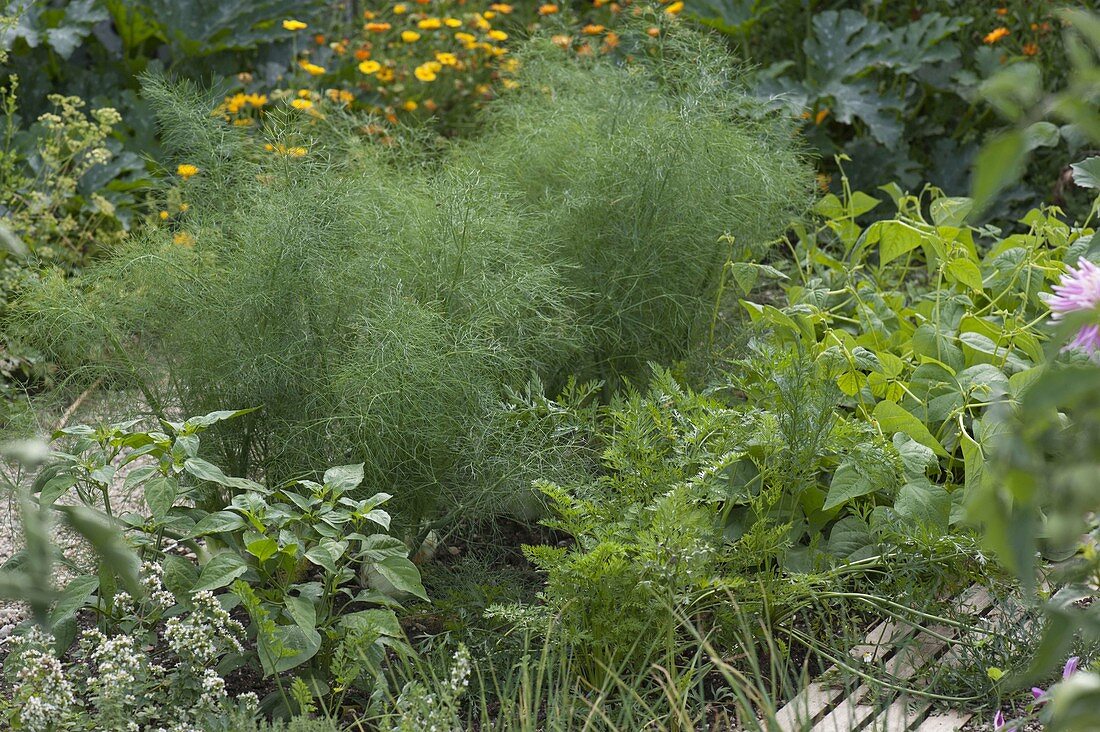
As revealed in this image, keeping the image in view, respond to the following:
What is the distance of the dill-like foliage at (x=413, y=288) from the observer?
225cm

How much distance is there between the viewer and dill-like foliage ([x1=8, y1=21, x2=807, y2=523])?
225 centimetres

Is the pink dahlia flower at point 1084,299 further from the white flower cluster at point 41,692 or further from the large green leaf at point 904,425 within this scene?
the white flower cluster at point 41,692

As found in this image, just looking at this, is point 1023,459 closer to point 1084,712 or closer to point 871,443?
point 1084,712

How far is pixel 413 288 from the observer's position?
8.16ft

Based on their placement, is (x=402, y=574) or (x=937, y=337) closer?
(x=402, y=574)

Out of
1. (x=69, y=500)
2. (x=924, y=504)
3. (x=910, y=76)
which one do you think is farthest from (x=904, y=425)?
(x=910, y=76)

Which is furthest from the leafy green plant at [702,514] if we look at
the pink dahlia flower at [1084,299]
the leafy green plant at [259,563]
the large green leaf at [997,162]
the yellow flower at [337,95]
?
the yellow flower at [337,95]

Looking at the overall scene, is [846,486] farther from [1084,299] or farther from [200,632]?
[200,632]

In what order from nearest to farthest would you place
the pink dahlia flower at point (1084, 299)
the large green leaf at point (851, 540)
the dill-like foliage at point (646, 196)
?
the pink dahlia flower at point (1084, 299) < the large green leaf at point (851, 540) < the dill-like foliage at point (646, 196)

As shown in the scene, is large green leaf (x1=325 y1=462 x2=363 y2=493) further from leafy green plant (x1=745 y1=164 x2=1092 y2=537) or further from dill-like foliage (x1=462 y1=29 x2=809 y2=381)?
leafy green plant (x1=745 y1=164 x2=1092 y2=537)

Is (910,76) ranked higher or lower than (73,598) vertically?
higher

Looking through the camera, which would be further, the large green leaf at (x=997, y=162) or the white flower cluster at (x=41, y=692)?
Answer: the white flower cluster at (x=41, y=692)

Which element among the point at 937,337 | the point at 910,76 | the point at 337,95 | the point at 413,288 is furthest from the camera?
the point at 910,76

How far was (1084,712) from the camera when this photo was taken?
35.8 inches
